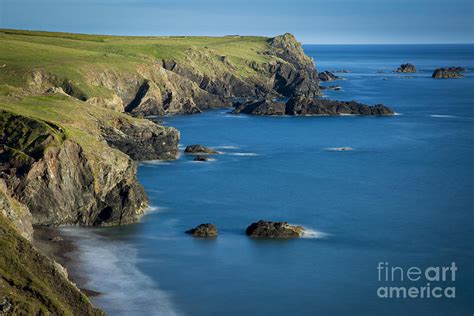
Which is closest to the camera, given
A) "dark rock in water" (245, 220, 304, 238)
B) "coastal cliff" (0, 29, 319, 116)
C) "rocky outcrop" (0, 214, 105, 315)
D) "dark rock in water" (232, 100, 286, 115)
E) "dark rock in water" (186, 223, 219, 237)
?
"rocky outcrop" (0, 214, 105, 315)

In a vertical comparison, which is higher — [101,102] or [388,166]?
[101,102]

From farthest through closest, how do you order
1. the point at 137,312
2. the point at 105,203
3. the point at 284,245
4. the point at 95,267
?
the point at 105,203
the point at 284,245
the point at 95,267
the point at 137,312

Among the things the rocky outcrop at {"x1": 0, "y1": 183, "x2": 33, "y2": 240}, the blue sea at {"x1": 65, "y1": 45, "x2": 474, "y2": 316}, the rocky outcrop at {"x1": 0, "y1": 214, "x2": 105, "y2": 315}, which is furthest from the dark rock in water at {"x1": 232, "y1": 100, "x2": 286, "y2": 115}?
the rocky outcrop at {"x1": 0, "y1": 214, "x2": 105, "y2": 315}

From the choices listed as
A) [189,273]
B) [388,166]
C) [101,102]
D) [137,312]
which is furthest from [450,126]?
[137,312]

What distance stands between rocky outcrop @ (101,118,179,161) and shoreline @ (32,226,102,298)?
85.8 ft

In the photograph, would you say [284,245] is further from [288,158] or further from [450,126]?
[450,126]

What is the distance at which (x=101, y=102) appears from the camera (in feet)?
429

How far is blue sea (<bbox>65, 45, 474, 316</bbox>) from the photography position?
5606cm

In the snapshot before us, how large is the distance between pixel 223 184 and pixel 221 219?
1691 cm

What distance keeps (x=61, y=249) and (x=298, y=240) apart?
19.8 meters

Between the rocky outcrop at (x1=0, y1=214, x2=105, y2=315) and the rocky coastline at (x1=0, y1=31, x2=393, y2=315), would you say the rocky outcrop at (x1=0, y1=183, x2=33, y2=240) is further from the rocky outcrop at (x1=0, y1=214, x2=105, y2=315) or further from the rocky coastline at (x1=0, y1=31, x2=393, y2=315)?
the rocky outcrop at (x1=0, y1=214, x2=105, y2=315)

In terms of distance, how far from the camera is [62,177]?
70312 millimetres

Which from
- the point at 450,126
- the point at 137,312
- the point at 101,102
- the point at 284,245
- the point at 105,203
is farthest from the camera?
the point at 450,126

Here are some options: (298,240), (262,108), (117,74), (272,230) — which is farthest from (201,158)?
(262,108)
